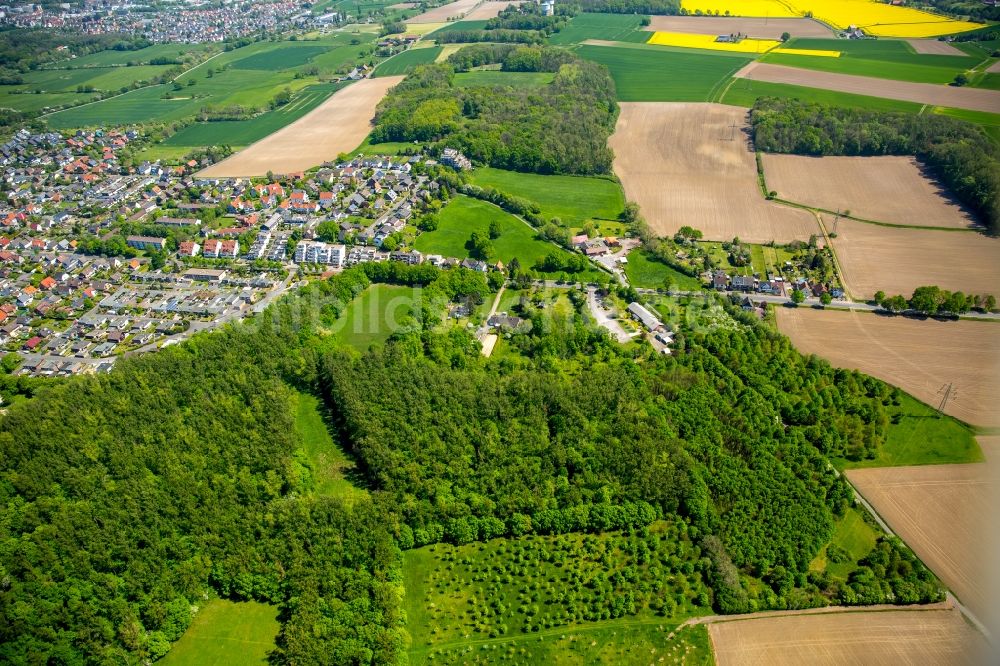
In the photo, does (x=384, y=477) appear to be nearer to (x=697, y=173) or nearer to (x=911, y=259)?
(x=911, y=259)

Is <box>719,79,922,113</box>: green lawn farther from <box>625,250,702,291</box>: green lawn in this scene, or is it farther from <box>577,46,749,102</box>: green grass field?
<box>625,250,702,291</box>: green lawn

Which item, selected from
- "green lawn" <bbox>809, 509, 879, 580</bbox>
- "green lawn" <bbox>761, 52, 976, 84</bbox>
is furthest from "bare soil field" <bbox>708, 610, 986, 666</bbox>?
"green lawn" <bbox>761, 52, 976, 84</bbox>

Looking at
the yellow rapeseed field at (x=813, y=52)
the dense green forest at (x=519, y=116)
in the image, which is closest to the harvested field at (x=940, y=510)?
the dense green forest at (x=519, y=116)

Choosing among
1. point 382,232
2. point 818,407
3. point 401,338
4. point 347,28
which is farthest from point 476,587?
point 347,28

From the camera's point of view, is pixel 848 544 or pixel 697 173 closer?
pixel 848 544

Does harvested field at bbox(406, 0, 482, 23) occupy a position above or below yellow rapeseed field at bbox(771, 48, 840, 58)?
above

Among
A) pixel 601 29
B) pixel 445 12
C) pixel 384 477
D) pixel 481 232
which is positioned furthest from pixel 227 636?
pixel 445 12

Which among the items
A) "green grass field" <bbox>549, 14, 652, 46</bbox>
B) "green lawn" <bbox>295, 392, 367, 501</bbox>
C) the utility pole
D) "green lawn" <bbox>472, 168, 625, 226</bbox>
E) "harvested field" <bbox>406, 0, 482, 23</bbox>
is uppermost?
"harvested field" <bbox>406, 0, 482, 23</bbox>
